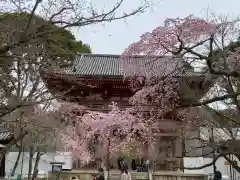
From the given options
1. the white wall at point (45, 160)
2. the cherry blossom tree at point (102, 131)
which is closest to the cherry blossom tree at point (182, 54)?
the cherry blossom tree at point (102, 131)

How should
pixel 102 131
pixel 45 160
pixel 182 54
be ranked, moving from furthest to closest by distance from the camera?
pixel 45 160 → pixel 102 131 → pixel 182 54

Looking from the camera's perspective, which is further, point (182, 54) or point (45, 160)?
point (45, 160)

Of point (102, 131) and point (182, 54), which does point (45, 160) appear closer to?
point (102, 131)

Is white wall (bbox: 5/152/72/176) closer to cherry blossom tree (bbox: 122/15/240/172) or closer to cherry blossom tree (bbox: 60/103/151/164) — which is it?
cherry blossom tree (bbox: 60/103/151/164)

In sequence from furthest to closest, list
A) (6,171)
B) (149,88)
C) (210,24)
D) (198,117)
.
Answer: (6,171), (198,117), (149,88), (210,24)

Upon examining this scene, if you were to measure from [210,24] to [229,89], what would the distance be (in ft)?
9.93

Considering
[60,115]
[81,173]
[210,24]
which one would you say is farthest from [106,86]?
[210,24]

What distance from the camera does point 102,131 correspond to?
69.7 ft

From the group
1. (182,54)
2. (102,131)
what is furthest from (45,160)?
(182,54)

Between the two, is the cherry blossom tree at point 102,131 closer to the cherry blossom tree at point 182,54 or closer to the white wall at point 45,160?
the white wall at point 45,160

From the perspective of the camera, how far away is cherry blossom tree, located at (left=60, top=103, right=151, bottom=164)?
19473mm

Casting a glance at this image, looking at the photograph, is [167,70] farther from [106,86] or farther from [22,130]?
[106,86]

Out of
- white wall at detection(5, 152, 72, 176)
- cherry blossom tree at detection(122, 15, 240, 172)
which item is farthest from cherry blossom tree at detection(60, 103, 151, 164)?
cherry blossom tree at detection(122, 15, 240, 172)

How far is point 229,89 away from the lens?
11.6 metres
